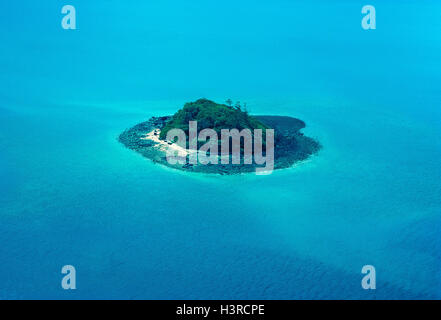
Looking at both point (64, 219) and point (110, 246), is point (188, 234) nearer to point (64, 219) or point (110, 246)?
point (110, 246)

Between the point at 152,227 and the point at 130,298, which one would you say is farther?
the point at 152,227

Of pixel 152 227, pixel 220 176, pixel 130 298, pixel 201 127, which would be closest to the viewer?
pixel 130 298

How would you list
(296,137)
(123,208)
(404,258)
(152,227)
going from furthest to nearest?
1. (296,137)
2. (123,208)
3. (152,227)
4. (404,258)

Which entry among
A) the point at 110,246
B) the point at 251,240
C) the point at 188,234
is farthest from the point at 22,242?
the point at 251,240

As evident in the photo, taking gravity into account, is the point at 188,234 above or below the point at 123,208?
below

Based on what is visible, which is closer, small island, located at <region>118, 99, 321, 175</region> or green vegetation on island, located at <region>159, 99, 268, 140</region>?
small island, located at <region>118, 99, 321, 175</region>

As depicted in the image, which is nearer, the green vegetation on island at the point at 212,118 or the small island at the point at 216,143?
the small island at the point at 216,143

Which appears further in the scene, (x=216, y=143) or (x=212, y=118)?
(x=212, y=118)

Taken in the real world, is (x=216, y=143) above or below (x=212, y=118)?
below
